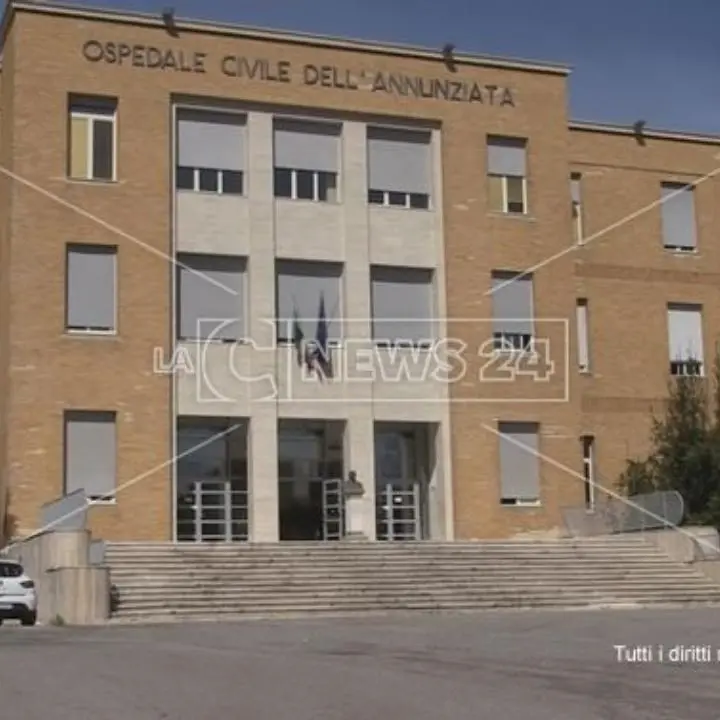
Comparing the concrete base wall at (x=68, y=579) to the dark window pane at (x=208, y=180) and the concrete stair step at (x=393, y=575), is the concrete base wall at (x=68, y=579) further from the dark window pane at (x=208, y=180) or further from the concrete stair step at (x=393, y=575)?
the dark window pane at (x=208, y=180)

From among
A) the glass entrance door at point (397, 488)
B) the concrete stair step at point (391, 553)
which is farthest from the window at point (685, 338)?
the concrete stair step at point (391, 553)

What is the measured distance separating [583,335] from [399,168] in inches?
280

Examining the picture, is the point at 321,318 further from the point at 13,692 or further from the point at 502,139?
the point at 13,692

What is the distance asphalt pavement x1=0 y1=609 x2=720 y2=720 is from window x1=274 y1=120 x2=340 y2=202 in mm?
15835

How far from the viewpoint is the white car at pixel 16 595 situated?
24031 millimetres

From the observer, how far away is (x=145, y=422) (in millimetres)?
32219

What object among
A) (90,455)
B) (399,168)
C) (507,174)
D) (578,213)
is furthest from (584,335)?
(90,455)

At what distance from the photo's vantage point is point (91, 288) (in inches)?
1282

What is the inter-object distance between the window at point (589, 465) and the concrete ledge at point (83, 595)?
16.4 meters


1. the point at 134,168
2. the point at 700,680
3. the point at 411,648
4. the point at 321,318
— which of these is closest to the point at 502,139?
the point at 321,318

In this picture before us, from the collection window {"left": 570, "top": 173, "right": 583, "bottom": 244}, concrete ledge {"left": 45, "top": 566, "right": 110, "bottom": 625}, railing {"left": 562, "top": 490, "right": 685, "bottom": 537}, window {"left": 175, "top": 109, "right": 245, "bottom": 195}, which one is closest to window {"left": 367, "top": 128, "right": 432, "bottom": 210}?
window {"left": 175, "top": 109, "right": 245, "bottom": 195}

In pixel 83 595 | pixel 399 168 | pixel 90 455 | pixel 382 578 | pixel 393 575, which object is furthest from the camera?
pixel 399 168

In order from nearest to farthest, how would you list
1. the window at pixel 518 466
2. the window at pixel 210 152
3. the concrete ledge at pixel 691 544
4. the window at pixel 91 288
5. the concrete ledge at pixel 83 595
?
Result: the concrete ledge at pixel 83 595 → the concrete ledge at pixel 691 544 → the window at pixel 91 288 → the window at pixel 210 152 → the window at pixel 518 466

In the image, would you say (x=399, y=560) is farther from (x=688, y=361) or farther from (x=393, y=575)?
(x=688, y=361)
